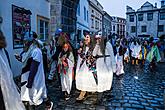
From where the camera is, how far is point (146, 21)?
49969 millimetres

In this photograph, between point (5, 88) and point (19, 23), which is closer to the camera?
point (5, 88)

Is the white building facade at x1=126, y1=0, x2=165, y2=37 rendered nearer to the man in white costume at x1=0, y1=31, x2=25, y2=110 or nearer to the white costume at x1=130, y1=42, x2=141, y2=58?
the white costume at x1=130, y1=42, x2=141, y2=58

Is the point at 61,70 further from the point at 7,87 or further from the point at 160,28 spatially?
the point at 160,28

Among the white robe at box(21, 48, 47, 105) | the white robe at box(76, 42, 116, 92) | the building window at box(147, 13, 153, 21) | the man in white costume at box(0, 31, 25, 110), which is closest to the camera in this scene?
the man in white costume at box(0, 31, 25, 110)

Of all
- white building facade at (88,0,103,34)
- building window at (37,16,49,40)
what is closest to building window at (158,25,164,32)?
white building facade at (88,0,103,34)

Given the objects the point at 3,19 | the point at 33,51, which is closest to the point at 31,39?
the point at 33,51

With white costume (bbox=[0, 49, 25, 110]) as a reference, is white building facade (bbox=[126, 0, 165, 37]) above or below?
above

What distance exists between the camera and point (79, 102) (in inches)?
224

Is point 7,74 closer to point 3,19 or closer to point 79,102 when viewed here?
point 79,102

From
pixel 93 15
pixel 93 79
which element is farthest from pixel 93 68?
pixel 93 15

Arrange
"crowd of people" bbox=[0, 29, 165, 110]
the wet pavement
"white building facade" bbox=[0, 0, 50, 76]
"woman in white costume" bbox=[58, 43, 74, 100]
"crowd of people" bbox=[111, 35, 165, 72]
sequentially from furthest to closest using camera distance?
"crowd of people" bbox=[111, 35, 165, 72], "white building facade" bbox=[0, 0, 50, 76], "woman in white costume" bbox=[58, 43, 74, 100], the wet pavement, "crowd of people" bbox=[0, 29, 165, 110]

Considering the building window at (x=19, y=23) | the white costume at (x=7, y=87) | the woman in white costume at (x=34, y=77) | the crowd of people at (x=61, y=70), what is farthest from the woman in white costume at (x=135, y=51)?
the white costume at (x=7, y=87)

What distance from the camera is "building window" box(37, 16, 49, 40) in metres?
10.9

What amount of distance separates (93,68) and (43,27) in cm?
683
